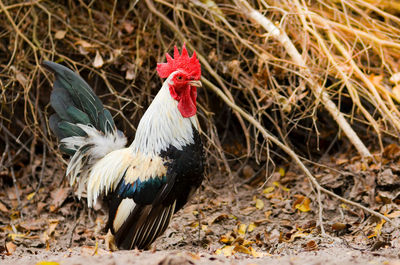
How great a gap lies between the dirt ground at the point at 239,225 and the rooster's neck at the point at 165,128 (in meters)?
0.78

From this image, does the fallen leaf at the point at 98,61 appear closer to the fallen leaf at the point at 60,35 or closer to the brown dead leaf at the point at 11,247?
the fallen leaf at the point at 60,35

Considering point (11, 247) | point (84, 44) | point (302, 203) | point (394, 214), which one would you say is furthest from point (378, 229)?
point (84, 44)

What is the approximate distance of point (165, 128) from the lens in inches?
137

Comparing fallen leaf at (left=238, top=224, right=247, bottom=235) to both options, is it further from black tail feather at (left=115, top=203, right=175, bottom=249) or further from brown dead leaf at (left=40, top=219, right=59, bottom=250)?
brown dead leaf at (left=40, top=219, right=59, bottom=250)

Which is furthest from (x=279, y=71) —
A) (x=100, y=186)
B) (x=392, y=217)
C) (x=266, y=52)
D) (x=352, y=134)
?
(x=100, y=186)

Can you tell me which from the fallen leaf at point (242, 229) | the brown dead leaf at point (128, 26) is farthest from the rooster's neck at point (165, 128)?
the brown dead leaf at point (128, 26)

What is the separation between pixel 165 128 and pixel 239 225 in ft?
4.91

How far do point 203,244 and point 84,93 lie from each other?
67.1 inches

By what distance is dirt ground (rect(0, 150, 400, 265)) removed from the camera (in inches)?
131

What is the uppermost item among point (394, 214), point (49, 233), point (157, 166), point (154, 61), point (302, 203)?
point (154, 61)

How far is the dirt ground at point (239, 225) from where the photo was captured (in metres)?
3.32

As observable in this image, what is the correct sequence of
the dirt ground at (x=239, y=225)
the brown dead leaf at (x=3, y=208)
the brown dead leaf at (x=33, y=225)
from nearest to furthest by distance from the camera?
the dirt ground at (x=239, y=225)
the brown dead leaf at (x=33, y=225)
the brown dead leaf at (x=3, y=208)

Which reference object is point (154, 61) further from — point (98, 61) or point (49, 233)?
point (49, 233)

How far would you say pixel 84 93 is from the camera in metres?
3.86
